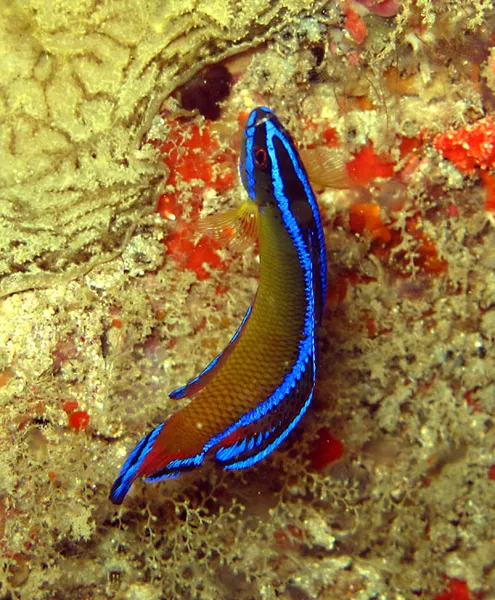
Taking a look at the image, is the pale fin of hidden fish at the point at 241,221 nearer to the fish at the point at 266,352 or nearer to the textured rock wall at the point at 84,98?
the fish at the point at 266,352

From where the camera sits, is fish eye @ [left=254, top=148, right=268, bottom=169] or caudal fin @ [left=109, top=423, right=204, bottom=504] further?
fish eye @ [left=254, top=148, right=268, bottom=169]

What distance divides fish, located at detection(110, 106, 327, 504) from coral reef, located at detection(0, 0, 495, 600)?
61 cm

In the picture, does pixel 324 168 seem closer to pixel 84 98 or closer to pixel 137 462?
pixel 84 98

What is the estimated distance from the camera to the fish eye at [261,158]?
7.07 ft

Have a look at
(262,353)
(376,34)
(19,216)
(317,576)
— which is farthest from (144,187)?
(317,576)

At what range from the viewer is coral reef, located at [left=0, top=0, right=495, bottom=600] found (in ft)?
9.41

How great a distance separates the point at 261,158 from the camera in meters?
2.17

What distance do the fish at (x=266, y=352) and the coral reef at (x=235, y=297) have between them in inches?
24.1

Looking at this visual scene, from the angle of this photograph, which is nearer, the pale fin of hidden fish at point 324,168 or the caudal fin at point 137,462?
the caudal fin at point 137,462

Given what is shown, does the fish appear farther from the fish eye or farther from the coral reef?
the coral reef

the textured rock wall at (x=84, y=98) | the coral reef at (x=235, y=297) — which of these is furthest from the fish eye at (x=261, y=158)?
the textured rock wall at (x=84, y=98)

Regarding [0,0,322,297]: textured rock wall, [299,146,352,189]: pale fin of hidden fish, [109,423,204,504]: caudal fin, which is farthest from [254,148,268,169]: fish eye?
[109,423,204,504]: caudal fin

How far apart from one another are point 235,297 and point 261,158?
1405 mm

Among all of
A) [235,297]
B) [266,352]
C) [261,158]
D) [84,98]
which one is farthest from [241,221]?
[84,98]
